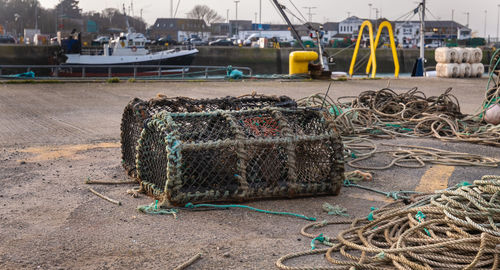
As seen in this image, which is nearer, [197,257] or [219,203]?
[197,257]

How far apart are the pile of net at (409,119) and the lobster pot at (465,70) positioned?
13052 mm

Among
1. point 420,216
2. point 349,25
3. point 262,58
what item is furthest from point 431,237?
point 349,25

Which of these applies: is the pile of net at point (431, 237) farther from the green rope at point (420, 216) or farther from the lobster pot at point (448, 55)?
the lobster pot at point (448, 55)

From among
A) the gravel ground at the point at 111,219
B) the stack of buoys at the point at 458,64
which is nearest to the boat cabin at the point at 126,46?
the stack of buoys at the point at 458,64

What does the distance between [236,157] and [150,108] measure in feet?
3.65

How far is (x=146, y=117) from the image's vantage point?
4574mm

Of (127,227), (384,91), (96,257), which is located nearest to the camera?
(96,257)

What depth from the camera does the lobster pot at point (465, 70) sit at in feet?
65.7

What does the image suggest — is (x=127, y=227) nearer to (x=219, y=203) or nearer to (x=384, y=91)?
(x=219, y=203)

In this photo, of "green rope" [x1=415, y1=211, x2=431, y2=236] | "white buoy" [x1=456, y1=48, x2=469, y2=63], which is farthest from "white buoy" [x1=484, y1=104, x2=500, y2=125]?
"white buoy" [x1=456, y1=48, x2=469, y2=63]

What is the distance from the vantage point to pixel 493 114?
23.4 ft

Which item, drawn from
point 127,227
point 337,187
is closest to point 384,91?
point 337,187

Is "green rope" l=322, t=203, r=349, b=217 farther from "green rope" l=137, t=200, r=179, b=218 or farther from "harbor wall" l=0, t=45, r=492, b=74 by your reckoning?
"harbor wall" l=0, t=45, r=492, b=74

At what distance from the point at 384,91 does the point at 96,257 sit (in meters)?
5.96
